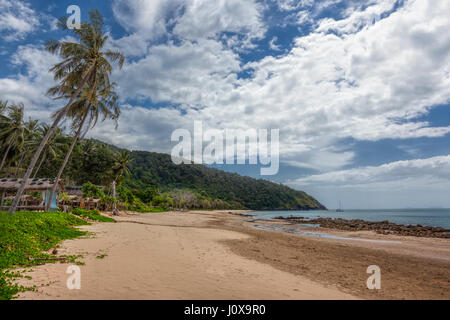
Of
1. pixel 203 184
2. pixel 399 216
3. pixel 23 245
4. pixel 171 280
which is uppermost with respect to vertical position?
pixel 203 184

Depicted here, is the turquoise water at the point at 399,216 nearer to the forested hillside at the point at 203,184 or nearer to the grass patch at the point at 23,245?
the forested hillside at the point at 203,184

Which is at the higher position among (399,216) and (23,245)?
(23,245)

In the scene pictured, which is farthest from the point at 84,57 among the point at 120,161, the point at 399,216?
the point at 399,216

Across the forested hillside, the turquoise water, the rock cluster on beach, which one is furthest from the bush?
the forested hillside

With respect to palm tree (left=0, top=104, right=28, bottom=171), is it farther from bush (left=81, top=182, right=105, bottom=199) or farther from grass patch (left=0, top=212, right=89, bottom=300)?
grass patch (left=0, top=212, right=89, bottom=300)

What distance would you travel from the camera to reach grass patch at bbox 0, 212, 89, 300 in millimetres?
4667

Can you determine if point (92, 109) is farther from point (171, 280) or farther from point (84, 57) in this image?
point (171, 280)

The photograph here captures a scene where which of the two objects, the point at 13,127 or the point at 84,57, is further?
the point at 13,127

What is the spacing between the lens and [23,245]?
24.0ft

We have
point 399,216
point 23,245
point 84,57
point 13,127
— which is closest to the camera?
point 23,245

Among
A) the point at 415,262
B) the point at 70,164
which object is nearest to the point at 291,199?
the point at 70,164

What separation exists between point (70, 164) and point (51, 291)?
45.5 meters

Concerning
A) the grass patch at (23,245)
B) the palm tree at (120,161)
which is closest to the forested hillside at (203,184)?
the palm tree at (120,161)

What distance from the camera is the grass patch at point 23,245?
15.3 ft
